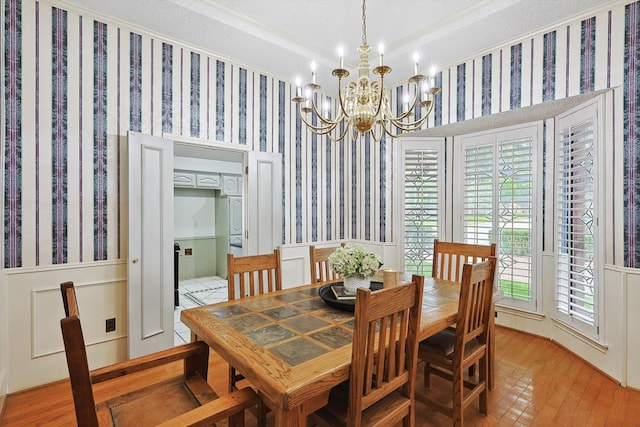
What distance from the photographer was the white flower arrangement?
6.66 ft

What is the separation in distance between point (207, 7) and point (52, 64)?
1.28 m

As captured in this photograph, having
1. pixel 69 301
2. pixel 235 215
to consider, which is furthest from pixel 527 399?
pixel 235 215

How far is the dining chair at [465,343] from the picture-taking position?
1.79m

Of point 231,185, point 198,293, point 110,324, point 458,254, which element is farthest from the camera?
point 231,185

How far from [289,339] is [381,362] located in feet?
1.41

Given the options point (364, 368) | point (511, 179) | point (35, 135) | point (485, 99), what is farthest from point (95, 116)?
point (511, 179)

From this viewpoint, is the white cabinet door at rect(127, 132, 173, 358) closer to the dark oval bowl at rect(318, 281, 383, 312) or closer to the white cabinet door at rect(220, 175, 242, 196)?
the dark oval bowl at rect(318, 281, 383, 312)

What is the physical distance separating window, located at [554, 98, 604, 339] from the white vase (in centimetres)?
207

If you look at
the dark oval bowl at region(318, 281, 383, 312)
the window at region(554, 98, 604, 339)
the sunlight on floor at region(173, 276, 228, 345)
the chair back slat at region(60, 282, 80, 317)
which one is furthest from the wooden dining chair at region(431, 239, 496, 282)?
the sunlight on floor at region(173, 276, 228, 345)

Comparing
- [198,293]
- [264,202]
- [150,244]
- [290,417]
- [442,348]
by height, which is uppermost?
[264,202]

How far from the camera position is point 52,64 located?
97.7 inches

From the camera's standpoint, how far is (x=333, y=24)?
3.00 m

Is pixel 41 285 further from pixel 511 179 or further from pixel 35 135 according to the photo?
pixel 511 179

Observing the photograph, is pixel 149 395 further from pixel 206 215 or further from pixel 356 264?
pixel 206 215
